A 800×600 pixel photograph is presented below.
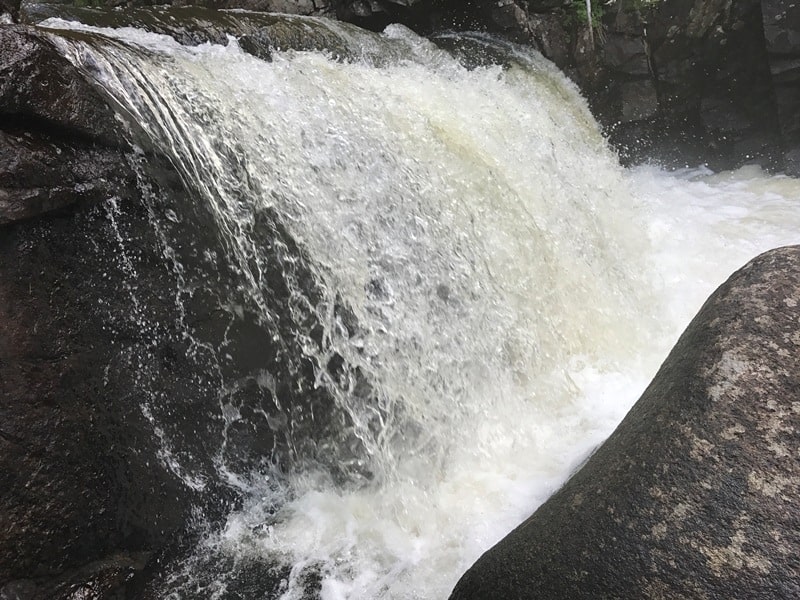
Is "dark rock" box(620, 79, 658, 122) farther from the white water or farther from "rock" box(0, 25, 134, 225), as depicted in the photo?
"rock" box(0, 25, 134, 225)

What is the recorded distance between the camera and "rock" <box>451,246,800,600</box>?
1556 mm

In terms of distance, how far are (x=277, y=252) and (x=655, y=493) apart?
8.30ft

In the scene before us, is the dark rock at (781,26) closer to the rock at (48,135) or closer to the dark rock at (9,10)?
the rock at (48,135)

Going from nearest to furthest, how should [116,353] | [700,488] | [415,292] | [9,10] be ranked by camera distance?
[700,488]
[116,353]
[9,10]
[415,292]

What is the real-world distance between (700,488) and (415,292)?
2.50 m

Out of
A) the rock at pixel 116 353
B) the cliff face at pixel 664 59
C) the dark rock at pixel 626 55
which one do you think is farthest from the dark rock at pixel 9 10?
the dark rock at pixel 626 55

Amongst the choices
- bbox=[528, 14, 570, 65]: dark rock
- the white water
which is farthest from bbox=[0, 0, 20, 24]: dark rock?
bbox=[528, 14, 570, 65]: dark rock

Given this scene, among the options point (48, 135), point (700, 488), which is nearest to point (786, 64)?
point (700, 488)

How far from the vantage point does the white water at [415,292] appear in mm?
3256

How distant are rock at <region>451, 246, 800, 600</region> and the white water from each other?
3.75 ft

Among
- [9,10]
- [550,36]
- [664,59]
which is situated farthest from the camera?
[664,59]

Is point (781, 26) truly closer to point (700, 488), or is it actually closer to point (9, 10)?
point (700, 488)

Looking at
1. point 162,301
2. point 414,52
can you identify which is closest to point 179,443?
point 162,301

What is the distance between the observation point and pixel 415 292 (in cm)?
397
